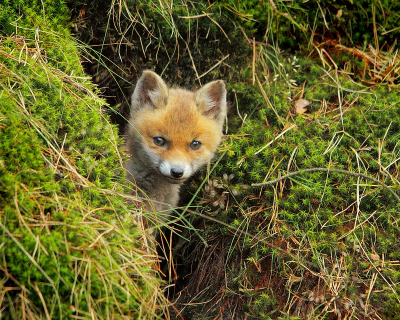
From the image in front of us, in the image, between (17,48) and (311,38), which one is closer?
(17,48)

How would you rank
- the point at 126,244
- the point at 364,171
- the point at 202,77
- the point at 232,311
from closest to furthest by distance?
the point at 126,244, the point at 232,311, the point at 364,171, the point at 202,77

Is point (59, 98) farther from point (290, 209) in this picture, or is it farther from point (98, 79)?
point (290, 209)

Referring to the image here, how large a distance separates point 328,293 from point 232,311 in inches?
32.7

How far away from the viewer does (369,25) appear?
4738 millimetres

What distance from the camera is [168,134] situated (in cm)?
372

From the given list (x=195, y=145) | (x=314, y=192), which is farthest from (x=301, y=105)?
(x=195, y=145)

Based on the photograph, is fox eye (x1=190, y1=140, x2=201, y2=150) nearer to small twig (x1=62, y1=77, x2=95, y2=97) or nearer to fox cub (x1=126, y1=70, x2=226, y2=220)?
fox cub (x1=126, y1=70, x2=226, y2=220)

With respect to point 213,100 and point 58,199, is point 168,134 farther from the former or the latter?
point 58,199

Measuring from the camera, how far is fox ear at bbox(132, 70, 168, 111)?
3.77 meters

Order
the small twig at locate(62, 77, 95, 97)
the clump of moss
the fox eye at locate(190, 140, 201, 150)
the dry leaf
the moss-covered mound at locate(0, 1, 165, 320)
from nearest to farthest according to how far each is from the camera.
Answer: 1. the moss-covered mound at locate(0, 1, 165, 320)
2. the small twig at locate(62, 77, 95, 97)
3. the clump of moss
4. the fox eye at locate(190, 140, 201, 150)
5. the dry leaf

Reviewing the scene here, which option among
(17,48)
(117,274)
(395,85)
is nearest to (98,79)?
(17,48)

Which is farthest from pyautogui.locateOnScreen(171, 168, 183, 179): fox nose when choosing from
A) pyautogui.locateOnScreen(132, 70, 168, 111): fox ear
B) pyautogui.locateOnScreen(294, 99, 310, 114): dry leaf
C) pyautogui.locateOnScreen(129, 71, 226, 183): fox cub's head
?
pyautogui.locateOnScreen(294, 99, 310, 114): dry leaf

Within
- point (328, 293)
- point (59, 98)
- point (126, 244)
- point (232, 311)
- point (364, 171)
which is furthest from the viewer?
point (364, 171)

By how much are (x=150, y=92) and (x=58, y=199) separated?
181 cm
